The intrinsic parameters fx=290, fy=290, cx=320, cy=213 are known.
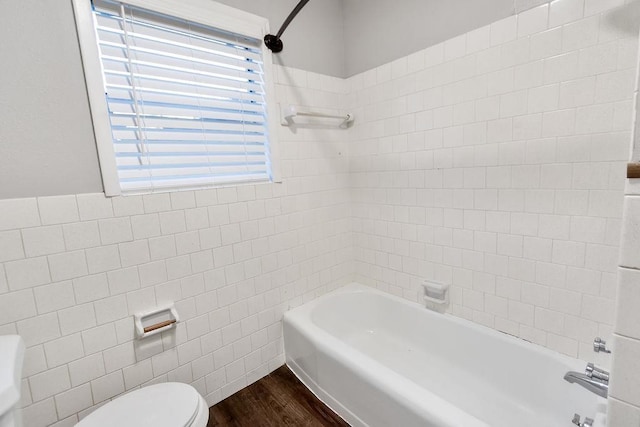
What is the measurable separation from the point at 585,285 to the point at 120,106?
91.6 inches

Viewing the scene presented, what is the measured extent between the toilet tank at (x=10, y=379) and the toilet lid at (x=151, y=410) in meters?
0.33

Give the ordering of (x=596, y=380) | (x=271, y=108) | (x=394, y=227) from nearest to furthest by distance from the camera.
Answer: (x=596, y=380)
(x=271, y=108)
(x=394, y=227)

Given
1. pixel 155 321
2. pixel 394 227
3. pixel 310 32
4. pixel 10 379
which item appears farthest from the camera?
pixel 394 227

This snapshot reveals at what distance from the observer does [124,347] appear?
1388 mm

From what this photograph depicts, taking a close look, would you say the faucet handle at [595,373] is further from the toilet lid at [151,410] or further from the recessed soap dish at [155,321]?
the recessed soap dish at [155,321]

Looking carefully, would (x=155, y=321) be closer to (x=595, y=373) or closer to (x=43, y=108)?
(x=43, y=108)

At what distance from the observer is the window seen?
4.29 feet

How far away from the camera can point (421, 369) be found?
72.6 inches

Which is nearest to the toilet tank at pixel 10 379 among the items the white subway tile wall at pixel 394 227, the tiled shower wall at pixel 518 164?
the white subway tile wall at pixel 394 227

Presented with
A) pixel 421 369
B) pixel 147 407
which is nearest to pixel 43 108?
pixel 147 407

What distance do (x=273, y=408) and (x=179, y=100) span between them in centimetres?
179

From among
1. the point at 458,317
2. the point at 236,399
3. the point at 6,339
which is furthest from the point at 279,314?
the point at 6,339

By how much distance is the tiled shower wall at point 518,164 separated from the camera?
1.25 meters

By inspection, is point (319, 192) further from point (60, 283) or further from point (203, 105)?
point (60, 283)
